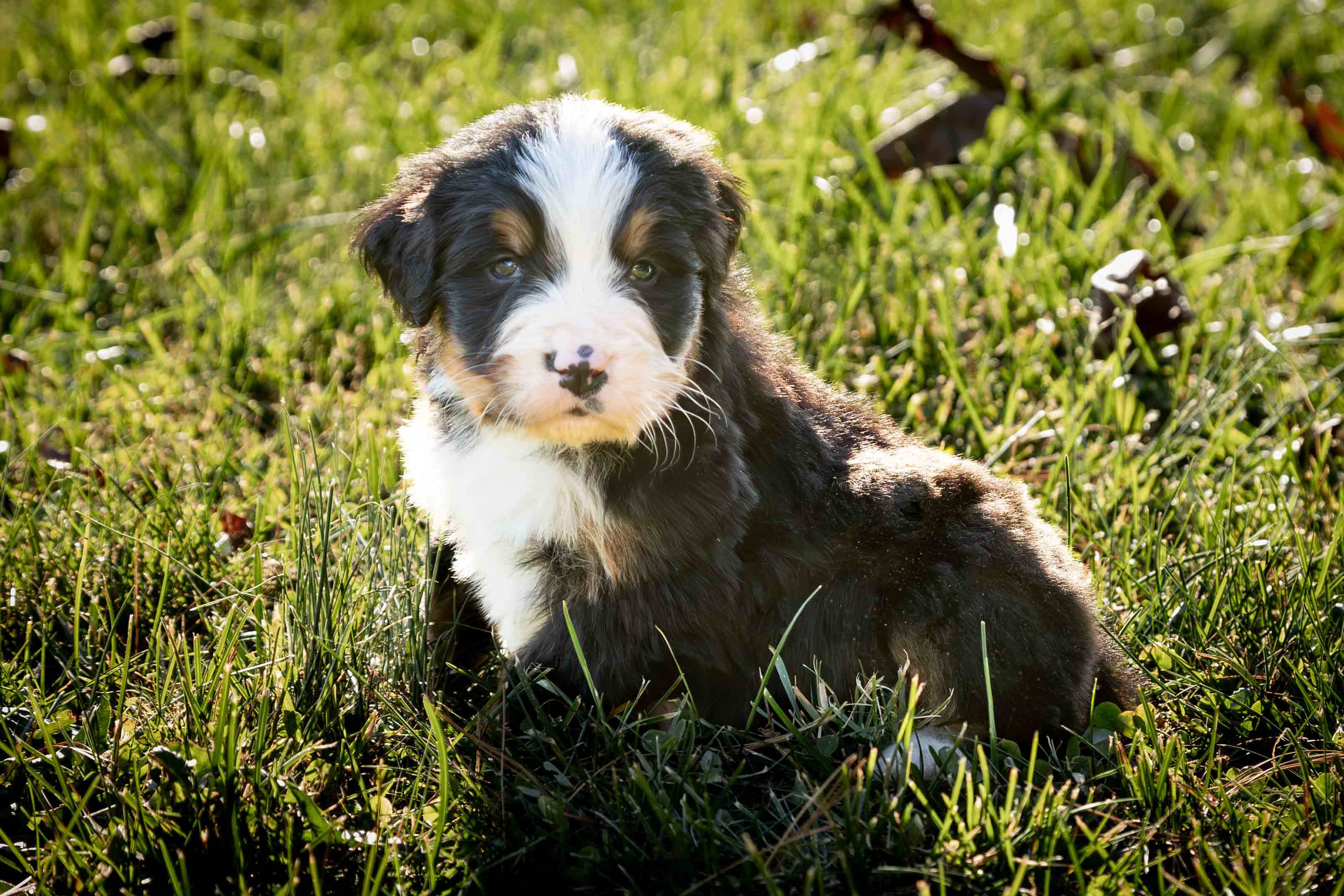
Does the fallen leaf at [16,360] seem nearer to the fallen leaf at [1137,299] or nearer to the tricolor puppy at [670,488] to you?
the tricolor puppy at [670,488]

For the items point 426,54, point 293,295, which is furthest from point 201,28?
point 293,295

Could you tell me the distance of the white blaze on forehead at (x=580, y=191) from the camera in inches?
97.0

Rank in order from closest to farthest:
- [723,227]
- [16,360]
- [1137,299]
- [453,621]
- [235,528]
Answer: [723,227] < [453,621] < [235,528] < [1137,299] < [16,360]

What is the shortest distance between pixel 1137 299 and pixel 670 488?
2225 millimetres

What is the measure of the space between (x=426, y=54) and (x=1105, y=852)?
17.9 feet

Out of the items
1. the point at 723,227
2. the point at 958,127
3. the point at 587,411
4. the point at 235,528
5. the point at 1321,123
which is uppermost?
the point at 723,227

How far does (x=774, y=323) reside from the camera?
4.14 metres

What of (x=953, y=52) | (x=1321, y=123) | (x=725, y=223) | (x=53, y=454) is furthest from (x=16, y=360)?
(x=1321, y=123)

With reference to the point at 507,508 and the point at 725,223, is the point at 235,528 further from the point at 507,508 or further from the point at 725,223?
the point at 725,223

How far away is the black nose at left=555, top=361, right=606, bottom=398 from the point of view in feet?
7.66

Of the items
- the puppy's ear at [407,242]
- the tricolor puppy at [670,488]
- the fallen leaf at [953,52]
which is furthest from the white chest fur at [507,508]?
the fallen leaf at [953,52]

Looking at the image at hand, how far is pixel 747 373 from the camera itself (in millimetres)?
2789

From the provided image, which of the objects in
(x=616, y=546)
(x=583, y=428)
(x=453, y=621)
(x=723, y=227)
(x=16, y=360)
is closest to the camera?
(x=583, y=428)

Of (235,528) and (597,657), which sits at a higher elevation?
(235,528)
